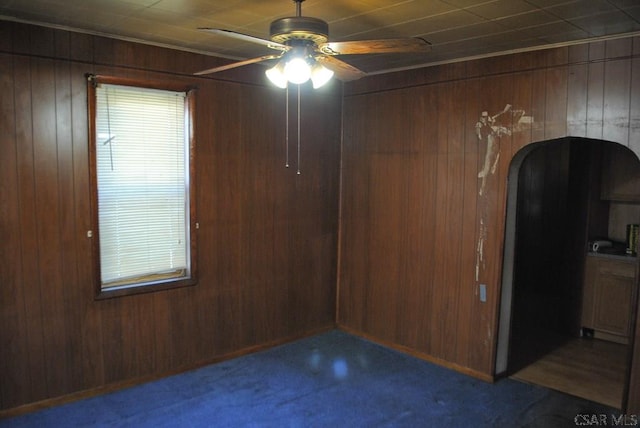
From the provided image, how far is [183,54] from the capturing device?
153 inches

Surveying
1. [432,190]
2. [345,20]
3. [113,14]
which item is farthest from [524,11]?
[113,14]

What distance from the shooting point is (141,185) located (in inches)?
149

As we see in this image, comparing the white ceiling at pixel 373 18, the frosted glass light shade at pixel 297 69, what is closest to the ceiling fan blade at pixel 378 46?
the frosted glass light shade at pixel 297 69

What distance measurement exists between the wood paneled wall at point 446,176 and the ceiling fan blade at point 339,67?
152 cm

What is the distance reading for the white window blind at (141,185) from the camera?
3.60 m

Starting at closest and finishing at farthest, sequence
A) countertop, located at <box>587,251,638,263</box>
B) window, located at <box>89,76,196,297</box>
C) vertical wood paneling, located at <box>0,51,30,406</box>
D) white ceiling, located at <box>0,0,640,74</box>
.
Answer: white ceiling, located at <box>0,0,640,74</box>
vertical wood paneling, located at <box>0,51,30,406</box>
window, located at <box>89,76,196,297</box>
countertop, located at <box>587,251,638,263</box>

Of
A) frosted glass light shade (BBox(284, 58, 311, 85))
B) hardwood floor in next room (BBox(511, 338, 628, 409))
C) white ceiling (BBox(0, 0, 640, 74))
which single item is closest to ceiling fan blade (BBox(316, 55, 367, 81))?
frosted glass light shade (BBox(284, 58, 311, 85))

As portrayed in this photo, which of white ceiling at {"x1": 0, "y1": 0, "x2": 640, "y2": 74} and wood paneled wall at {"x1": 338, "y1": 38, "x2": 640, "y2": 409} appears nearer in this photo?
white ceiling at {"x1": 0, "y1": 0, "x2": 640, "y2": 74}

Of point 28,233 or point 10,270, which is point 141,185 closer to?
point 28,233

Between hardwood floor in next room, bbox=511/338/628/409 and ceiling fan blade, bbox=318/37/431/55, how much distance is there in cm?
293

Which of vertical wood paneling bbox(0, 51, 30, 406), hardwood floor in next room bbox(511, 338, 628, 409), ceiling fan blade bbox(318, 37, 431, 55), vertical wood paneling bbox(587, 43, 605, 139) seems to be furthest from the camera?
hardwood floor in next room bbox(511, 338, 628, 409)

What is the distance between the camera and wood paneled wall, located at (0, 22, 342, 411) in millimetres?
3254

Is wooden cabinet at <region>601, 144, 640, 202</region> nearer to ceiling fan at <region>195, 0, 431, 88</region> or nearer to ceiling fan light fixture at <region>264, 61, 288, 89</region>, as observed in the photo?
ceiling fan at <region>195, 0, 431, 88</region>

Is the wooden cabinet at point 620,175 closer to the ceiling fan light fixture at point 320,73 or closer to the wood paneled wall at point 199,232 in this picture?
the wood paneled wall at point 199,232
